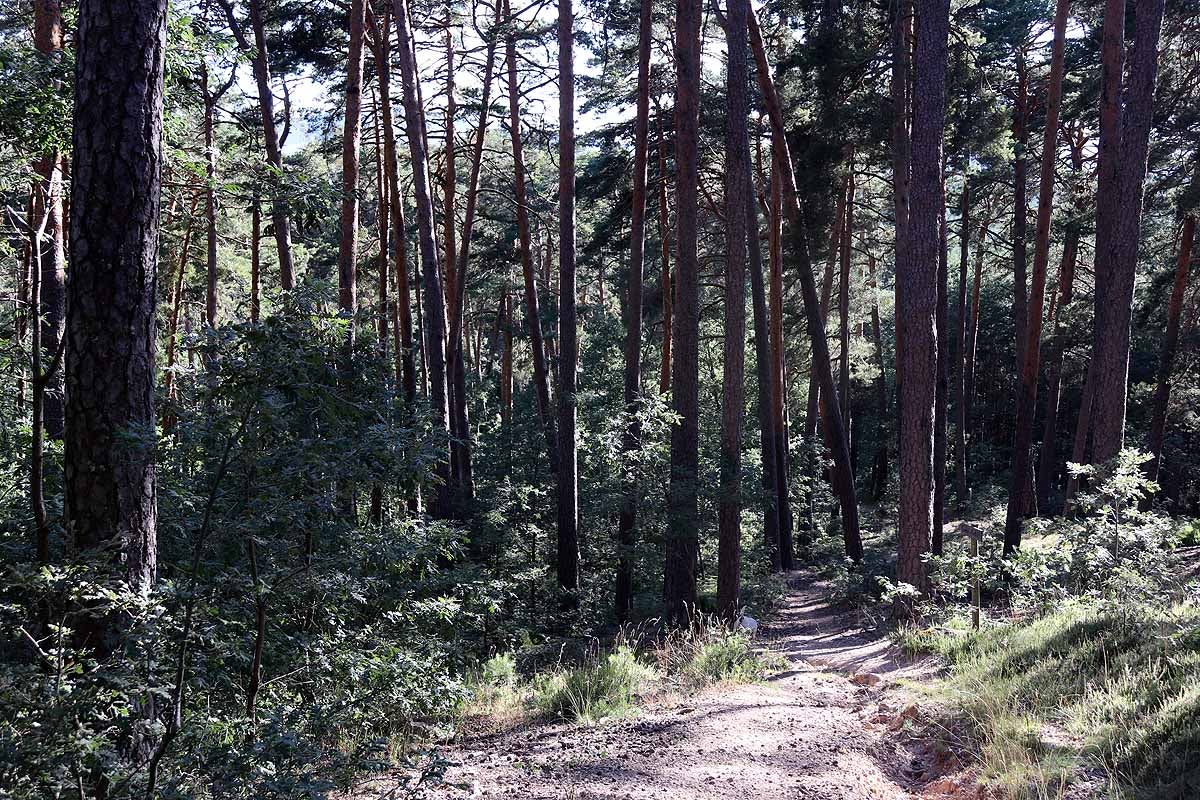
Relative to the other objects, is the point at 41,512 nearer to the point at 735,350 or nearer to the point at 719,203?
the point at 735,350

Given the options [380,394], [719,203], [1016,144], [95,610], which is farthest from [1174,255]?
[95,610]

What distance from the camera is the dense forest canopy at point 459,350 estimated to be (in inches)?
151

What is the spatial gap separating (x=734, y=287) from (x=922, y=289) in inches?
99.6

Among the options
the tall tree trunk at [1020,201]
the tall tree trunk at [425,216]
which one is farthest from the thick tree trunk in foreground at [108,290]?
the tall tree trunk at [1020,201]

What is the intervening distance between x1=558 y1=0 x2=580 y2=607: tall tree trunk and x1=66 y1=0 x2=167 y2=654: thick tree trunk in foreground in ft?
32.1

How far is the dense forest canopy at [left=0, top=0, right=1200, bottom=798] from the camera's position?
3844mm

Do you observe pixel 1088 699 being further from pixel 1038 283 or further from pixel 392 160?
pixel 392 160

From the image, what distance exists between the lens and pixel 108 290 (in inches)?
153

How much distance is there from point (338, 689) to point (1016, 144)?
18.7m

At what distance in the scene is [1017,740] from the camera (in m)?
4.83

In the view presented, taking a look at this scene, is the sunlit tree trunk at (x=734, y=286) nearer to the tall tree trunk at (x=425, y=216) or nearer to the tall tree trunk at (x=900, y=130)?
the tall tree trunk at (x=900, y=130)

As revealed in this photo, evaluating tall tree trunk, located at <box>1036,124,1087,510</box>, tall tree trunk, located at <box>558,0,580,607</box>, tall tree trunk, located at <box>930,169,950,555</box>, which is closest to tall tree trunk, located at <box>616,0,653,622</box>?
tall tree trunk, located at <box>558,0,580,607</box>

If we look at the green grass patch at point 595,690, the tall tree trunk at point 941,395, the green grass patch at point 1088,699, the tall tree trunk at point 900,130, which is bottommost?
the green grass patch at point 595,690

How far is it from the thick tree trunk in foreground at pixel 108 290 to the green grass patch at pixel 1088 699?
497 cm
